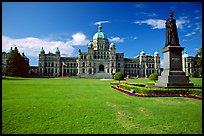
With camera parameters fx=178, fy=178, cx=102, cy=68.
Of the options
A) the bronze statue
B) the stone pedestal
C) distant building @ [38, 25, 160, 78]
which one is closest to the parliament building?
distant building @ [38, 25, 160, 78]

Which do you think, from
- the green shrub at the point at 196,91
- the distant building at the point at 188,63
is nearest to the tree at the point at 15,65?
the green shrub at the point at 196,91

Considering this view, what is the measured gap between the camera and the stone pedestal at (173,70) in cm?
1780

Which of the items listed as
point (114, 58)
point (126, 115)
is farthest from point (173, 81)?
point (114, 58)

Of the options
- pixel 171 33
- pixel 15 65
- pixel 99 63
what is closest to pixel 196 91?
pixel 171 33

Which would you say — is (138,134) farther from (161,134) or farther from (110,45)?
(110,45)

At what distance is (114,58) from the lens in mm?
99250

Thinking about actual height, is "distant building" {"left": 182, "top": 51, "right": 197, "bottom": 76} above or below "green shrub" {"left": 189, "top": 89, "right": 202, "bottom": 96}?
above

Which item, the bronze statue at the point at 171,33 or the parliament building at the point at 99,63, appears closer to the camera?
the bronze statue at the point at 171,33

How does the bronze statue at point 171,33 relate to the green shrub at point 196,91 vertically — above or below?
above

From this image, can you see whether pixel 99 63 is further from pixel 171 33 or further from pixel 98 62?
pixel 171 33

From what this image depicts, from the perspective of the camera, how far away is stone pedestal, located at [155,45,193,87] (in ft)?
58.4

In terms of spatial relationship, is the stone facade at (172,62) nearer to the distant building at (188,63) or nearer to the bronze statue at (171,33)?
the bronze statue at (171,33)

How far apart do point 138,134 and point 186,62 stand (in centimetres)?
10277

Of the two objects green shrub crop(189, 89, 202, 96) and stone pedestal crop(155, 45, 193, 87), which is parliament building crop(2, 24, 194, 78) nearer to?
stone pedestal crop(155, 45, 193, 87)
